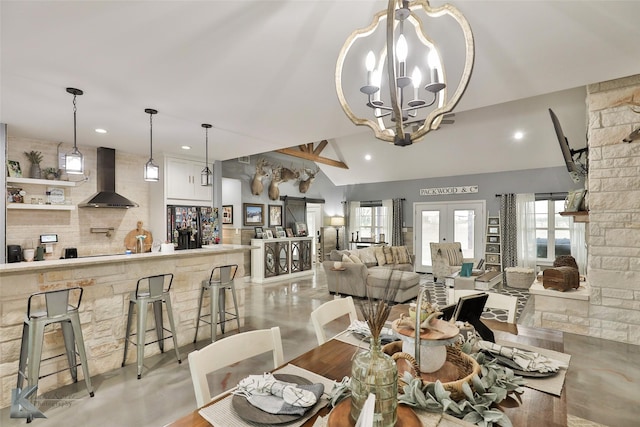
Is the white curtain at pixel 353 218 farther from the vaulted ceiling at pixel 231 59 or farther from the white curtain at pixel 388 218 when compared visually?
the vaulted ceiling at pixel 231 59

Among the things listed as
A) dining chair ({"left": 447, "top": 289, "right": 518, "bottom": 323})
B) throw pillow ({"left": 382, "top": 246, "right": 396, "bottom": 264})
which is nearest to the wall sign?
throw pillow ({"left": 382, "top": 246, "right": 396, "bottom": 264})

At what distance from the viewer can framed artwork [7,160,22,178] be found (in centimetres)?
409

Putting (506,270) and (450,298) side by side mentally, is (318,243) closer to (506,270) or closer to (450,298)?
(506,270)

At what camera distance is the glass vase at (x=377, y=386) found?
0.90m

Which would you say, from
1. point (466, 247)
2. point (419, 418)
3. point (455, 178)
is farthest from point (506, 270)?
point (419, 418)

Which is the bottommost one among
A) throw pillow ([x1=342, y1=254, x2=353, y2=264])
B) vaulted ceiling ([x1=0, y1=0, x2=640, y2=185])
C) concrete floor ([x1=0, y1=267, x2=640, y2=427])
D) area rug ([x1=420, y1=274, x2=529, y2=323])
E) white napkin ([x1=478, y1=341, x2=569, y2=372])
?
area rug ([x1=420, y1=274, x2=529, y2=323])

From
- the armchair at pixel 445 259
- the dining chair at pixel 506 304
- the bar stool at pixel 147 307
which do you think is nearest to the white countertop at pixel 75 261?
the bar stool at pixel 147 307

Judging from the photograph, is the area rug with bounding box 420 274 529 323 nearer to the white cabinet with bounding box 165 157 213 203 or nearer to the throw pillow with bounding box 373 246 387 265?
the throw pillow with bounding box 373 246 387 265

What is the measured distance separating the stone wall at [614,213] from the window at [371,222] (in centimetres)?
588

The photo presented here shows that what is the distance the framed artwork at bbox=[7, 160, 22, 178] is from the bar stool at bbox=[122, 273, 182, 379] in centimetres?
261

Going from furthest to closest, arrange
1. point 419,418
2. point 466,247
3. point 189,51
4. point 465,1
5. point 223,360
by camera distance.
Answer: point 466,247 < point 189,51 < point 465,1 < point 223,360 < point 419,418

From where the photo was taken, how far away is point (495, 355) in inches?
56.2

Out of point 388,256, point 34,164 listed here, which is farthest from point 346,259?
point 34,164

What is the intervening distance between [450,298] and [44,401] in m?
3.30
